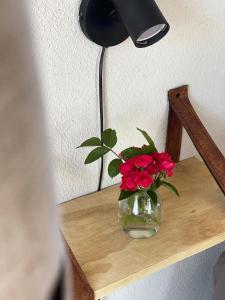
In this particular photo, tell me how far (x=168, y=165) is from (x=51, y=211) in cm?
64

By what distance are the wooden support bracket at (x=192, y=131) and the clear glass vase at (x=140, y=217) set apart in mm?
131

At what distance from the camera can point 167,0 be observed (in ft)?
2.45

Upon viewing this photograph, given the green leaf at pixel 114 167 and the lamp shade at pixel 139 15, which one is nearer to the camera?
the lamp shade at pixel 139 15

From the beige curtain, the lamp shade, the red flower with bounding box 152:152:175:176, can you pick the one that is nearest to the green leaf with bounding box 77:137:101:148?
the red flower with bounding box 152:152:175:176

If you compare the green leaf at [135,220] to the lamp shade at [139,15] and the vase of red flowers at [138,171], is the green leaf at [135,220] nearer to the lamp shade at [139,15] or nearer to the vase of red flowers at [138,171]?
the vase of red flowers at [138,171]

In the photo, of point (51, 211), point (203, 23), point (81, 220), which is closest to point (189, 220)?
point (81, 220)

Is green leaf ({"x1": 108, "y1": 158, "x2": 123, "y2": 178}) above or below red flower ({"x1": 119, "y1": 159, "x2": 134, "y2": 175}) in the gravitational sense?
below

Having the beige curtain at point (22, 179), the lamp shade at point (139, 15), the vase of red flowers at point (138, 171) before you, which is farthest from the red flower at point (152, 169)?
the beige curtain at point (22, 179)

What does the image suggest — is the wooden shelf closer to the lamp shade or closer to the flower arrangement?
the flower arrangement

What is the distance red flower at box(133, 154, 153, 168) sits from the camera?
71 cm

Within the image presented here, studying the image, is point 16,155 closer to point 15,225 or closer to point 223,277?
point 15,225

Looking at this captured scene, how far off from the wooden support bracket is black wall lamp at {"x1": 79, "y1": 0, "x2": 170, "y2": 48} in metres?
0.20

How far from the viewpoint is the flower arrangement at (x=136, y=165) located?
71cm

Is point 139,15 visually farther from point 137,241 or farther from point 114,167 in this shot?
point 137,241
